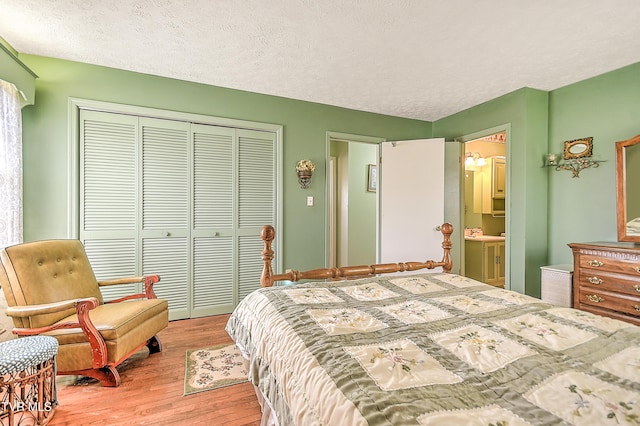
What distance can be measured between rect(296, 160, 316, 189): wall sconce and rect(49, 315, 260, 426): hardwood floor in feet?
7.09

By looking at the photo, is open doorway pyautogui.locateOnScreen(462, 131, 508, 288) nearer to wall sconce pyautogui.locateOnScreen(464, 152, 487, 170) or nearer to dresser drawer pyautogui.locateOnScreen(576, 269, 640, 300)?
wall sconce pyautogui.locateOnScreen(464, 152, 487, 170)

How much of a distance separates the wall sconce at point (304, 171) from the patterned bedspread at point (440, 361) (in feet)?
6.98

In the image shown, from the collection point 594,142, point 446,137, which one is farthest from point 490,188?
point 594,142

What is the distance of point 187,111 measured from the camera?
3.13 m

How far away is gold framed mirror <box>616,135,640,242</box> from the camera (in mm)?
2566

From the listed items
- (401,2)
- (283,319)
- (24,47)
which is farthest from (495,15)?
(24,47)

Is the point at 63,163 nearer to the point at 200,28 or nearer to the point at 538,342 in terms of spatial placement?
the point at 200,28

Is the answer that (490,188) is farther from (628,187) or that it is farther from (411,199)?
(628,187)

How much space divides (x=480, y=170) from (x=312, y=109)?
125 inches

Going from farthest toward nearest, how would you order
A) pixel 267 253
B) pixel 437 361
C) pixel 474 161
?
pixel 474 161 < pixel 267 253 < pixel 437 361

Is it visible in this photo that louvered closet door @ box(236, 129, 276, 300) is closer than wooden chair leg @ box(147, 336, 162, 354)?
No

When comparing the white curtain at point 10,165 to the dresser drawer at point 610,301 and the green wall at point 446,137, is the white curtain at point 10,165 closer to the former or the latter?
Answer: the green wall at point 446,137

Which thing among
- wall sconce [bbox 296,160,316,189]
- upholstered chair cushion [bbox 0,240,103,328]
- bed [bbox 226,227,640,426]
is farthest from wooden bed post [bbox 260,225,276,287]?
wall sconce [bbox 296,160,316,189]

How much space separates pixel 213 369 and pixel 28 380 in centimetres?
100
